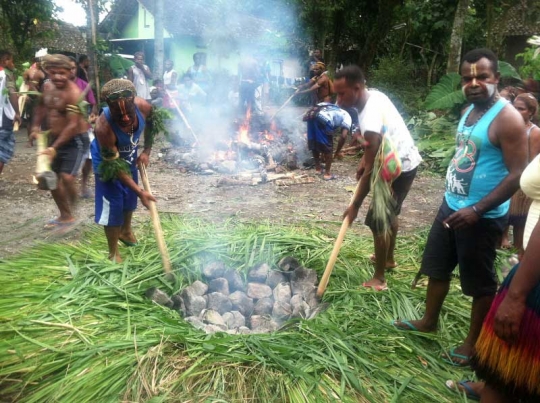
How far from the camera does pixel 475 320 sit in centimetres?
300

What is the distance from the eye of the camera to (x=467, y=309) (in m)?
3.66

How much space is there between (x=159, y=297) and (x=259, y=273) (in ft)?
3.24

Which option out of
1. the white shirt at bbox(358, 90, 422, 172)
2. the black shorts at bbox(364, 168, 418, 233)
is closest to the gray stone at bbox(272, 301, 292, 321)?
the black shorts at bbox(364, 168, 418, 233)

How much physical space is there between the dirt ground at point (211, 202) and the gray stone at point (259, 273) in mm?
1481

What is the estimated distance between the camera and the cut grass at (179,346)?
2.66 m

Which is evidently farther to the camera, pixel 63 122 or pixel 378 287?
pixel 63 122

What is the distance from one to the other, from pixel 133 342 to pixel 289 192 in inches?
194

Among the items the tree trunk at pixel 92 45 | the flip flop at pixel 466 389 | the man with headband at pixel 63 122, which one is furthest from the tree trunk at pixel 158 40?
the flip flop at pixel 466 389

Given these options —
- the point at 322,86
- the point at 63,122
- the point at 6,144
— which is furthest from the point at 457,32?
the point at 6,144

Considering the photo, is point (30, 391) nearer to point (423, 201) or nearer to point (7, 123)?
point (7, 123)

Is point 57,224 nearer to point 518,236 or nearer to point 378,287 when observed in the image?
point 378,287

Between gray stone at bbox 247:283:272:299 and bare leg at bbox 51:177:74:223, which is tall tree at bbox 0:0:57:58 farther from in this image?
gray stone at bbox 247:283:272:299

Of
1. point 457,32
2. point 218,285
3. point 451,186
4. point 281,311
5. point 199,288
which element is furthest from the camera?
point 457,32

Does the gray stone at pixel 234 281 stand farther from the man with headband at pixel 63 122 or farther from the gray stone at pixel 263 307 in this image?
the man with headband at pixel 63 122
